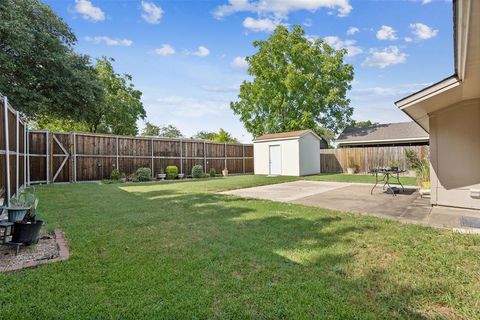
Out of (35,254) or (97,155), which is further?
(97,155)

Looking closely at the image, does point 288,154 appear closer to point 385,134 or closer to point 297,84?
Answer: point 297,84

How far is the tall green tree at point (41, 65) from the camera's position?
11.2 m

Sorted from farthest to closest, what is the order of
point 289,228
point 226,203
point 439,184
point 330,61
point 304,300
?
point 330,61, point 226,203, point 439,184, point 289,228, point 304,300

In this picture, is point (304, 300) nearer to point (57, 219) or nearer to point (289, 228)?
point (289, 228)

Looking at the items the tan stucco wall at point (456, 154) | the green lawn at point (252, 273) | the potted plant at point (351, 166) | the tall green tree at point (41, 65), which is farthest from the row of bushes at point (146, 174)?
the tan stucco wall at point (456, 154)

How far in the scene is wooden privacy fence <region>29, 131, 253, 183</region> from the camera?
11383mm

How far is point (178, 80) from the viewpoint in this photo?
16609 mm

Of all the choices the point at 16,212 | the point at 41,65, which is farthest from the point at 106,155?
the point at 16,212

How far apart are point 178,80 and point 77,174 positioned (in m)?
8.04

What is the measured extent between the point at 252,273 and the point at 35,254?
8.58ft

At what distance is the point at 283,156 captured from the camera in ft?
55.5

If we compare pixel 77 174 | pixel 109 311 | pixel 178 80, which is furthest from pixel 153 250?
pixel 178 80

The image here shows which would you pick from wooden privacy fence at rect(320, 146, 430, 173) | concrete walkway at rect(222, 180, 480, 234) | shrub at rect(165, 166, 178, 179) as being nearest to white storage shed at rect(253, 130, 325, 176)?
wooden privacy fence at rect(320, 146, 430, 173)

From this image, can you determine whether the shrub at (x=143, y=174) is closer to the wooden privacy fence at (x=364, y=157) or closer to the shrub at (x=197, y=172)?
the shrub at (x=197, y=172)
